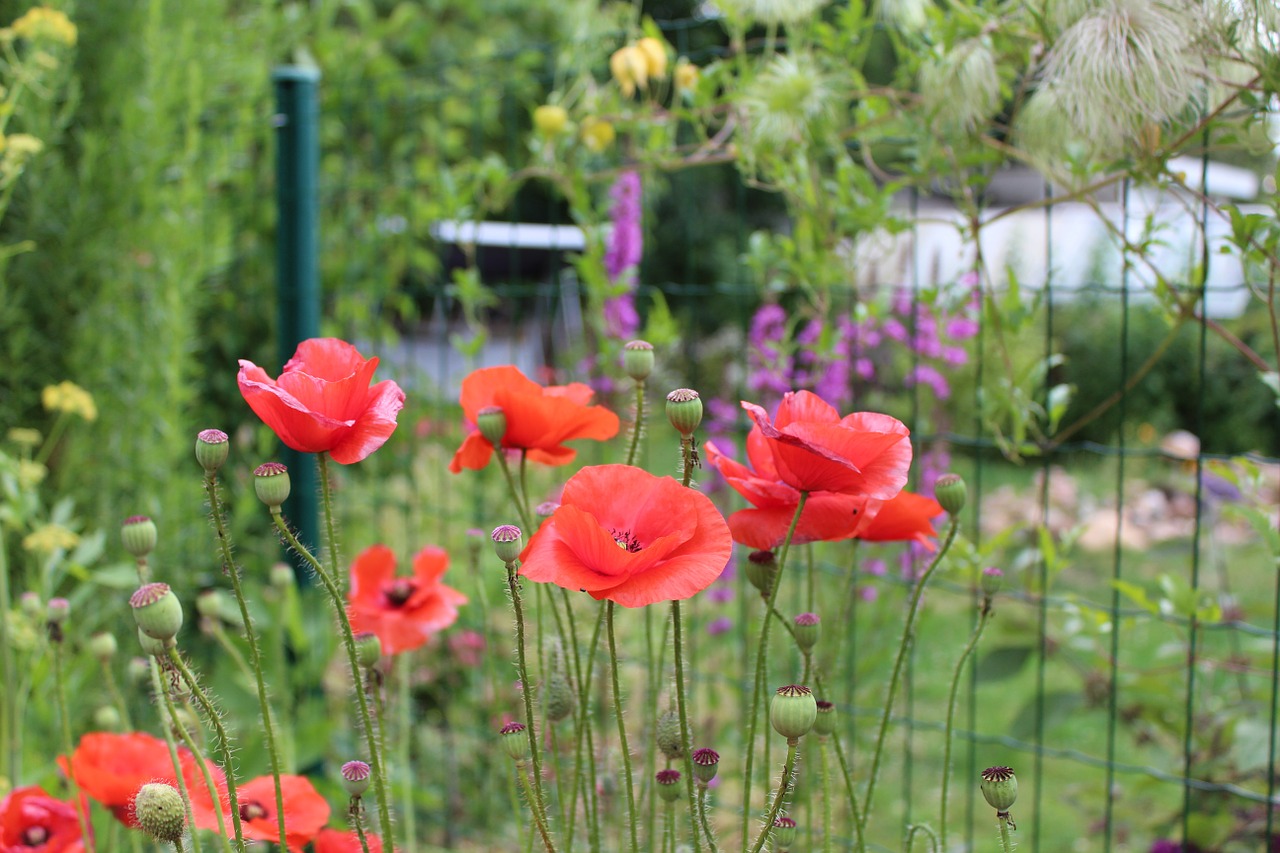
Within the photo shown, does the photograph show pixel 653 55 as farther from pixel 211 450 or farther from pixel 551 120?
pixel 211 450

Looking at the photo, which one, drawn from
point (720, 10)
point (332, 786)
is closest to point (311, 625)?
point (332, 786)

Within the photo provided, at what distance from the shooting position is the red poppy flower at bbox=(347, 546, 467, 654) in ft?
2.92

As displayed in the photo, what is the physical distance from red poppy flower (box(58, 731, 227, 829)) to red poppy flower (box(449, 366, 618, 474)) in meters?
0.29

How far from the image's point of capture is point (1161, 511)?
12.2 feet

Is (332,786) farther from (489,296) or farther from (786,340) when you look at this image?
(786,340)

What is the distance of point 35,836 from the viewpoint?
2.63 feet

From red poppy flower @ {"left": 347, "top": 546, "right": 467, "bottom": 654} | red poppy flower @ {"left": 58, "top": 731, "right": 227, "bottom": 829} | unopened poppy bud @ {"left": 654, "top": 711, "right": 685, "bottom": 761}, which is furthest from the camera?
red poppy flower @ {"left": 347, "top": 546, "right": 467, "bottom": 654}

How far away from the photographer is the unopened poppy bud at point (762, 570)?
2.15 feet

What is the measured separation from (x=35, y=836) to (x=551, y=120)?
1.09 meters

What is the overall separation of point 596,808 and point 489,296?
1152 mm

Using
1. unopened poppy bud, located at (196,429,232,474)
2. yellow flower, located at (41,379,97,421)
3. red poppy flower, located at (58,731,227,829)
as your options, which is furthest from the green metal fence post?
unopened poppy bud, located at (196,429,232,474)

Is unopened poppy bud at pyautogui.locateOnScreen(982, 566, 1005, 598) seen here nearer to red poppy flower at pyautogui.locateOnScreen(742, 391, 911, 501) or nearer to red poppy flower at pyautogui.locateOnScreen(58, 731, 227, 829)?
red poppy flower at pyautogui.locateOnScreen(742, 391, 911, 501)

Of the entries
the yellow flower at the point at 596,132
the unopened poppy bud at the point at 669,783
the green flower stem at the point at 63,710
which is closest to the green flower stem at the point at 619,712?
the unopened poppy bud at the point at 669,783

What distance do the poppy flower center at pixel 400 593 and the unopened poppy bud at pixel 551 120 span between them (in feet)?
2.71
